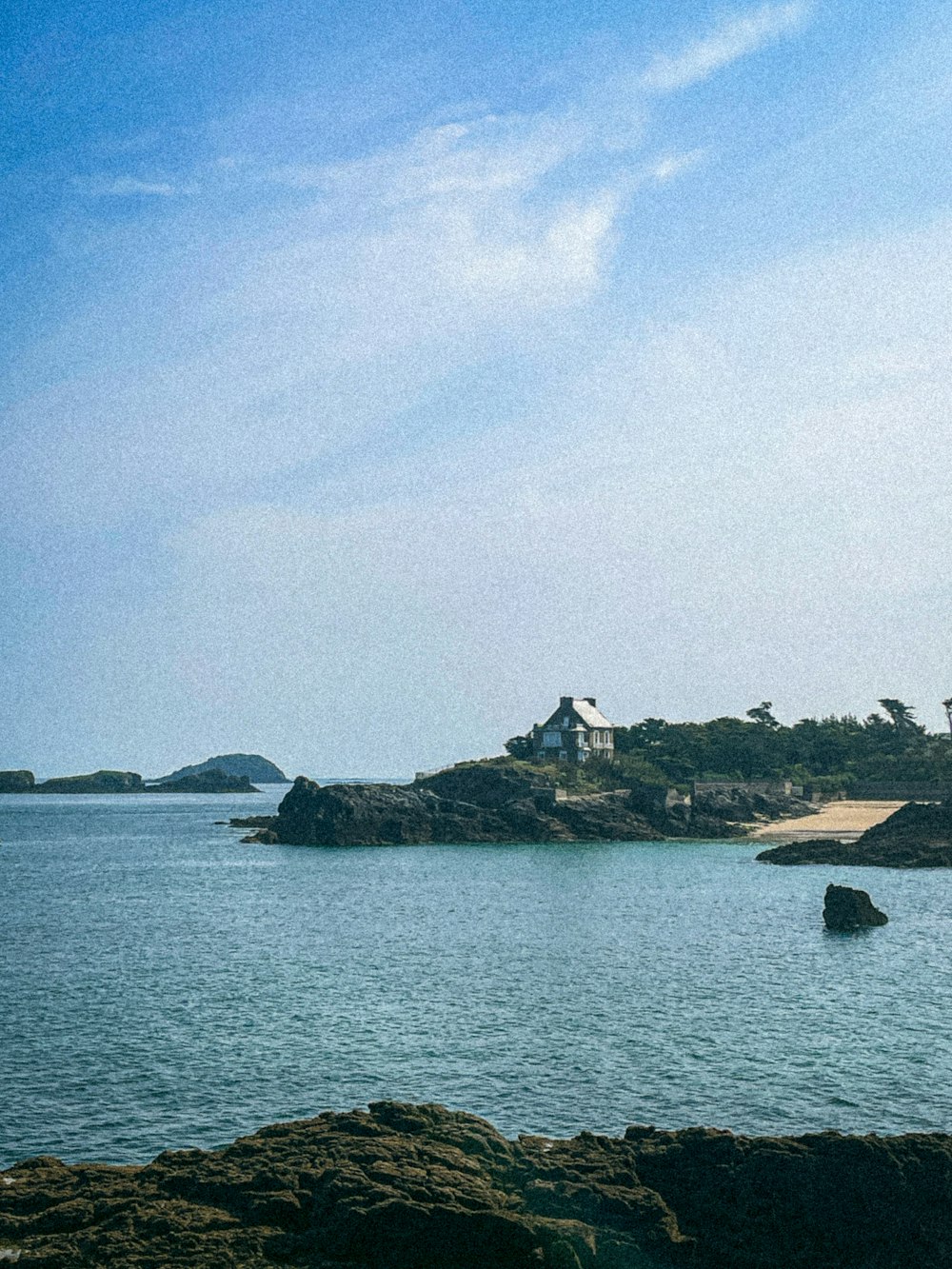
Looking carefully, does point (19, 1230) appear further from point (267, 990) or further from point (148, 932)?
point (148, 932)

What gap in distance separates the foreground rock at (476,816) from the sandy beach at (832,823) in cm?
624

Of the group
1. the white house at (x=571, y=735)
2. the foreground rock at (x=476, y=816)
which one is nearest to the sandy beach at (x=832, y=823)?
the foreground rock at (x=476, y=816)

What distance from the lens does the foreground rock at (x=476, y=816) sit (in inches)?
4614

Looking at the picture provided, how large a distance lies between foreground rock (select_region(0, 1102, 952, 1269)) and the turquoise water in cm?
553

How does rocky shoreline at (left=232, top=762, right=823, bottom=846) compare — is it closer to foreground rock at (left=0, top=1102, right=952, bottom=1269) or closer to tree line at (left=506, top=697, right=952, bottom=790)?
tree line at (left=506, top=697, right=952, bottom=790)

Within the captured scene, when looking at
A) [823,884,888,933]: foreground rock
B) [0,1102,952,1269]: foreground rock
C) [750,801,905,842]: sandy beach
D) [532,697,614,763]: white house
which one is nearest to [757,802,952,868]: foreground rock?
[750,801,905,842]: sandy beach

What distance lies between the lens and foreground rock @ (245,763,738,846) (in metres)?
117

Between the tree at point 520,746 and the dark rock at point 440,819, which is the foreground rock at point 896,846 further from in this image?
the tree at point 520,746

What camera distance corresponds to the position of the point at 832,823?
126 metres

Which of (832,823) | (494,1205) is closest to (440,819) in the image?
(832,823)

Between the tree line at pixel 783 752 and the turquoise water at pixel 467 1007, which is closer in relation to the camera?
the turquoise water at pixel 467 1007

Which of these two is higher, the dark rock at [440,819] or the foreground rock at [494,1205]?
the dark rock at [440,819]

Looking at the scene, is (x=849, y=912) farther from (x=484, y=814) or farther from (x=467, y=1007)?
(x=484, y=814)

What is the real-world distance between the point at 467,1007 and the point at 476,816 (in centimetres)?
8047
